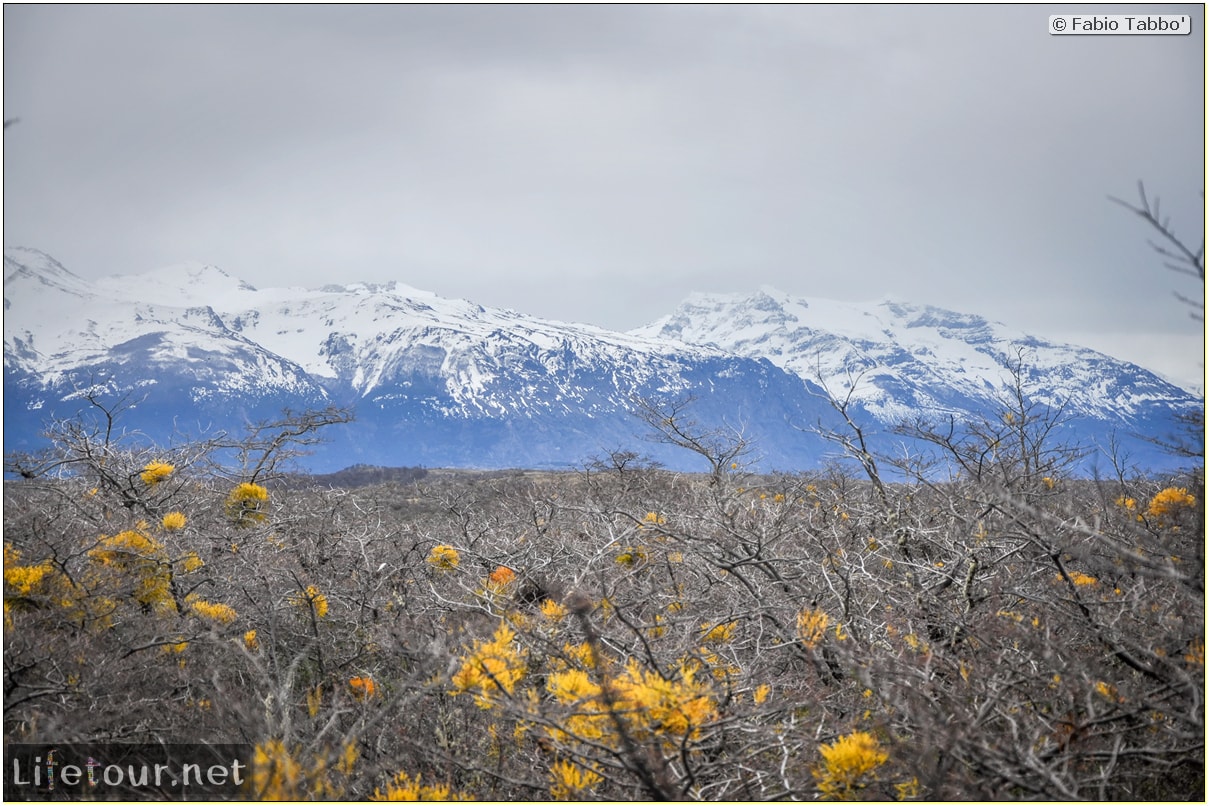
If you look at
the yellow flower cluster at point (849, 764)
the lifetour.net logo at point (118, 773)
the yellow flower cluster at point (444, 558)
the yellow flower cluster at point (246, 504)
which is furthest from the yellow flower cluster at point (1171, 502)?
the yellow flower cluster at point (246, 504)

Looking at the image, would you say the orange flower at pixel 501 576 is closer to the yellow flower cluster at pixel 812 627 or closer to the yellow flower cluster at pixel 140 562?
the yellow flower cluster at pixel 140 562

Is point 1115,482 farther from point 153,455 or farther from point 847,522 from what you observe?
point 153,455

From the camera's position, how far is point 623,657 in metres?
3.90

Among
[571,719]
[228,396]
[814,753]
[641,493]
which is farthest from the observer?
[228,396]

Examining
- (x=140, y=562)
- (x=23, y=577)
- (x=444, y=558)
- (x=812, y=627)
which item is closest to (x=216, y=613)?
(x=140, y=562)

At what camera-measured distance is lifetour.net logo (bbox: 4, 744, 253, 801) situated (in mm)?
3412

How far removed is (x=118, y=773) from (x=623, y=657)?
264 centimetres

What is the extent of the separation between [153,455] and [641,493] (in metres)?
7.84

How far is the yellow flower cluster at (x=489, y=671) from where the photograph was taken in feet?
9.42

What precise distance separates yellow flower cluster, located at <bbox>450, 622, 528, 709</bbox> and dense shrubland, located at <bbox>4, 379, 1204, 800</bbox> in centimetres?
2

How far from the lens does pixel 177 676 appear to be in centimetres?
449

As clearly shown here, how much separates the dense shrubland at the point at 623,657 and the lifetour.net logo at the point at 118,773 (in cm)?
13

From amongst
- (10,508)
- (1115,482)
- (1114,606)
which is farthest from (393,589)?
(1115,482)

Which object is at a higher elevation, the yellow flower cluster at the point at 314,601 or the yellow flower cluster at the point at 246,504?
the yellow flower cluster at the point at 246,504
